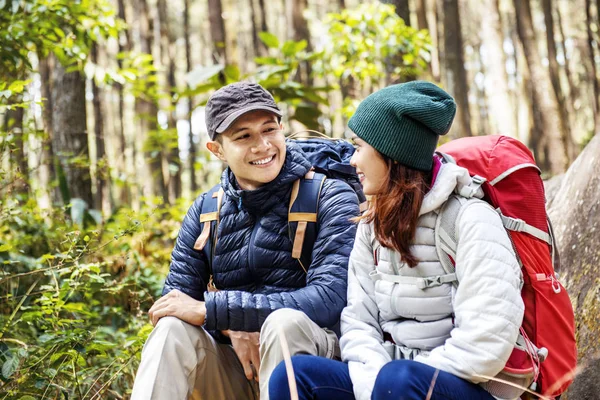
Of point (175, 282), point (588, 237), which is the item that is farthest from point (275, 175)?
point (588, 237)

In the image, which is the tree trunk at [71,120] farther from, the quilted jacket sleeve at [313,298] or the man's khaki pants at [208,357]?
the quilted jacket sleeve at [313,298]

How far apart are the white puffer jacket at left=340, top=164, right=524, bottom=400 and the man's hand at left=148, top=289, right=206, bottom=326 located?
71 cm

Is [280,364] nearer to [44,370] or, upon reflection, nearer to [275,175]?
[275,175]

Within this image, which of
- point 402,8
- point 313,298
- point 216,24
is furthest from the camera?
point 216,24

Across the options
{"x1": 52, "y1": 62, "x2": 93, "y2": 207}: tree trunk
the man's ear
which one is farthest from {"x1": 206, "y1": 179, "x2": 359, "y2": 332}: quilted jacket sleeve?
{"x1": 52, "y1": 62, "x2": 93, "y2": 207}: tree trunk

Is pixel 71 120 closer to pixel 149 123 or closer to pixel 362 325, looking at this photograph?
pixel 149 123

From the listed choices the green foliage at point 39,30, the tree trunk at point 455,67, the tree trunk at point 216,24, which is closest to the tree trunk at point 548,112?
the tree trunk at point 455,67

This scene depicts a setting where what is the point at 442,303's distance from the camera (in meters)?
2.38

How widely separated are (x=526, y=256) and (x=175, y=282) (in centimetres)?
179

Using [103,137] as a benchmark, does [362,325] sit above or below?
below

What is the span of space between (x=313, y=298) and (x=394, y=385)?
0.79 meters

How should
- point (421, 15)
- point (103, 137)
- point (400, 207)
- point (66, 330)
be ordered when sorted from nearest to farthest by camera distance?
1. point (400, 207)
2. point (66, 330)
3. point (103, 137)
4. point (421, 15)

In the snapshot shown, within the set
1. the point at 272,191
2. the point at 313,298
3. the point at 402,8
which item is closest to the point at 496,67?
the point at 402,8

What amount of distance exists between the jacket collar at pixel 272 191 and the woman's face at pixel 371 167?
680 mm
